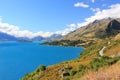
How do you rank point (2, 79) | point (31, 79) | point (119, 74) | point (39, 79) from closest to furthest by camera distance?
point (119, 74)
point (39, 79)
point (31, 79)
point (2, 79)

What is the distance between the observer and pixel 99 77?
11.4 meters

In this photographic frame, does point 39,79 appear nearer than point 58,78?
No

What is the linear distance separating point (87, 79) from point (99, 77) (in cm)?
55

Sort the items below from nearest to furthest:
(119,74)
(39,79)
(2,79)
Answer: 1. (119,74)
2. (39,79)
3. (2,79)

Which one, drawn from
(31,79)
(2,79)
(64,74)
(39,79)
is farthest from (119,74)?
(2,79)

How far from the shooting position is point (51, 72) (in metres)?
60.3

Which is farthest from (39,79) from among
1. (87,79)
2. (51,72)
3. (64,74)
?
(87,79)

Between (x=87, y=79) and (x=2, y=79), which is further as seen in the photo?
(x=2, y=79)

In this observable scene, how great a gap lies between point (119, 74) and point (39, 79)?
47083 millimetres

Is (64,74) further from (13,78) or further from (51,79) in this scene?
(13,78)

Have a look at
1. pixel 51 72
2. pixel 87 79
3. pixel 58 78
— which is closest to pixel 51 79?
pixel 58 78

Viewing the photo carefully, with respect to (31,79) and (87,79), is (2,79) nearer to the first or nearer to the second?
(31,79)

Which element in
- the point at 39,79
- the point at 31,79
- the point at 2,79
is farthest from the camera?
the point at 2,79

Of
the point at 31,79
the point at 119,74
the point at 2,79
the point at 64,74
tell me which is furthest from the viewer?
the point at 2,79
